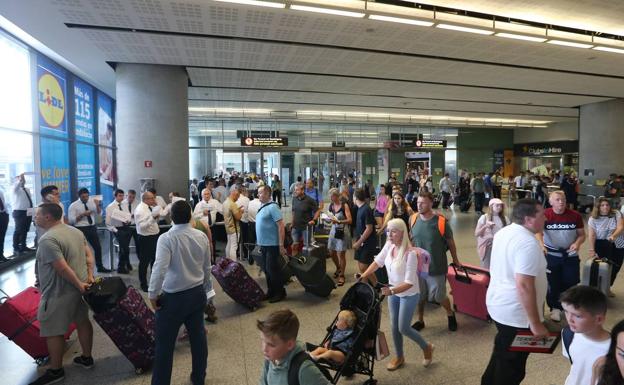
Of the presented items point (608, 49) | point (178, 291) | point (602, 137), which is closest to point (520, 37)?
point (608, 49)

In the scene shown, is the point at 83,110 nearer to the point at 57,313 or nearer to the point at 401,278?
the point at 57,313

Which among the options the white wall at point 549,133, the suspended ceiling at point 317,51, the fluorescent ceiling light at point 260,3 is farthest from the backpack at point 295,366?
the white wall at point 549,133

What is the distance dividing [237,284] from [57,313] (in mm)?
2097

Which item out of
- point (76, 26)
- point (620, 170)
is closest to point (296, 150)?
point (76, 26)

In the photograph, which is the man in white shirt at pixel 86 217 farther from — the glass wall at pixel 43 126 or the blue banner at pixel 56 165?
the blue banner at pixel 56 165

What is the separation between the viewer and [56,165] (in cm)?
972

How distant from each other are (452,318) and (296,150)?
14250mm

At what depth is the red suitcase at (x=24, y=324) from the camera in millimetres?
3480

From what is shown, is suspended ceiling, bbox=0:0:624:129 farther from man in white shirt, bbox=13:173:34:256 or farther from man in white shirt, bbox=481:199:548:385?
man in white shirt, bbox=481:199:548:385

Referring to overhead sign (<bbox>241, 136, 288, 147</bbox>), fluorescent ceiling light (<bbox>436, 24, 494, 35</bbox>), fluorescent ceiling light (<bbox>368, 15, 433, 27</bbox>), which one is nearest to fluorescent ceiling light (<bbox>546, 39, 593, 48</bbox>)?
fluorescent ceiling light (<bbox>436, 24, 494, 35</bbox>)

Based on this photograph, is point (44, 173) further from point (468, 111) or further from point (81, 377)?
point (468, 111)

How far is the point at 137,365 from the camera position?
11.6ft

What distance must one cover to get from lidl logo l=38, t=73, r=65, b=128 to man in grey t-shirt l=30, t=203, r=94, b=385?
23.3 feet

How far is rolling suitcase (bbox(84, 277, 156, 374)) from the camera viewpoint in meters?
3.27
